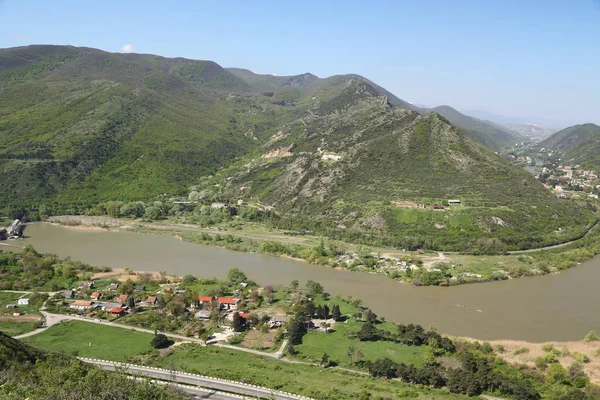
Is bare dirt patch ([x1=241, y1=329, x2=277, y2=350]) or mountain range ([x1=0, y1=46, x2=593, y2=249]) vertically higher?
mountain range ([x1=0, y1=46, x2=593, y2=249])

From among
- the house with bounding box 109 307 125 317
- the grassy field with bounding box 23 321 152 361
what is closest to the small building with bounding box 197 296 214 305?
the grassy field with bounding box 23 321 152 361

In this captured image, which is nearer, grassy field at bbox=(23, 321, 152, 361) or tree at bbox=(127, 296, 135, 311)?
grassy field at bbox=(23, 321, 152, 361)

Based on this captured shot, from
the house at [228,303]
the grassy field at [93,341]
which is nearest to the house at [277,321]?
the house at [228,303]

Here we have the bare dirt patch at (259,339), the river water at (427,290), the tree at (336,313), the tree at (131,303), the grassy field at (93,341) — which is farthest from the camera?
the tree at (131,303)

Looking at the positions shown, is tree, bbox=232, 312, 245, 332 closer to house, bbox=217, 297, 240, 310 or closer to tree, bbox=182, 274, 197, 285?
house, bbox=217, 297, 240, 310

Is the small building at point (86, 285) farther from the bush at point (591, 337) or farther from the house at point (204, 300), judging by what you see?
the bush at point (591, 337)

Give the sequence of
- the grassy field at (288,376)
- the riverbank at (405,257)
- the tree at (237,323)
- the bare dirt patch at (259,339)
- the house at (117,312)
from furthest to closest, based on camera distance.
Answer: the riverbank at (405,257) < the house at (117,312) < the tree at (237,323) < the bare dirt patch at (259,339) < the grassy field at (288,376)

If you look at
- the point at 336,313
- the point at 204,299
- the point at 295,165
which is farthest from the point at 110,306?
the point at 295,165

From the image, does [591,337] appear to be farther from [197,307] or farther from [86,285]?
[86,285]
